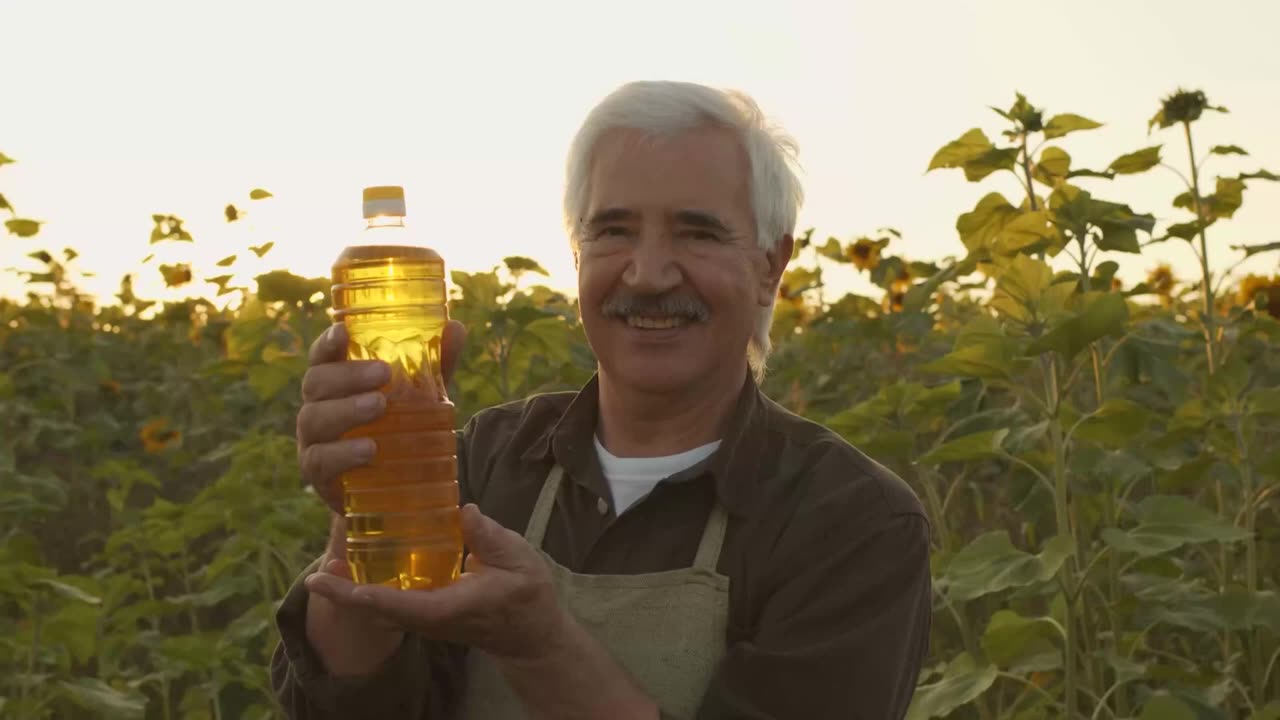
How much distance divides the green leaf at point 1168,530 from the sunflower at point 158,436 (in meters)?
4.98

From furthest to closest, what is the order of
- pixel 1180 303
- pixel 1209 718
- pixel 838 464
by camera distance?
pixel 1180 303 < pixel 1209 718 < pixel 838 464

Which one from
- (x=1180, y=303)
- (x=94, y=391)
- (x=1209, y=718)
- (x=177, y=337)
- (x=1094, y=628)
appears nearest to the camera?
(x=1209, y=718)

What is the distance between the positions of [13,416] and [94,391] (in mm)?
1593

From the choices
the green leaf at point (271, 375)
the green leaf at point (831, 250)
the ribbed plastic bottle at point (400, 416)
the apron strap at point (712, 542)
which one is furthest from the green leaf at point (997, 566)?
the green leaf at point (831, 250)

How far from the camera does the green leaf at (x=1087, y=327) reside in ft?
10.5

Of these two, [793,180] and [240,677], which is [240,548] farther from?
[793,180]

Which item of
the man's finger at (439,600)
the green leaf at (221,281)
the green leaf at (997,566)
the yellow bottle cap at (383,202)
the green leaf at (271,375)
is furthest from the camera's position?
the green leaf at (221,281)

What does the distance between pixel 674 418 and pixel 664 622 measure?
362mm

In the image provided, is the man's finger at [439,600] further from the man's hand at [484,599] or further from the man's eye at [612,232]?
the man's eye at [612,232]

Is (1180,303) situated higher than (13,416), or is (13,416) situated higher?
(1180,303)

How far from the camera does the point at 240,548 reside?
14.6 ft

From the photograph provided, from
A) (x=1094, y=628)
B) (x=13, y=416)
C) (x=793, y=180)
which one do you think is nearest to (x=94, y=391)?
(x=13, y=416)

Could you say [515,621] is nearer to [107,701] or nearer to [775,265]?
[775,265]

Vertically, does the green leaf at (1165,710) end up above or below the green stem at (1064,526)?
below
